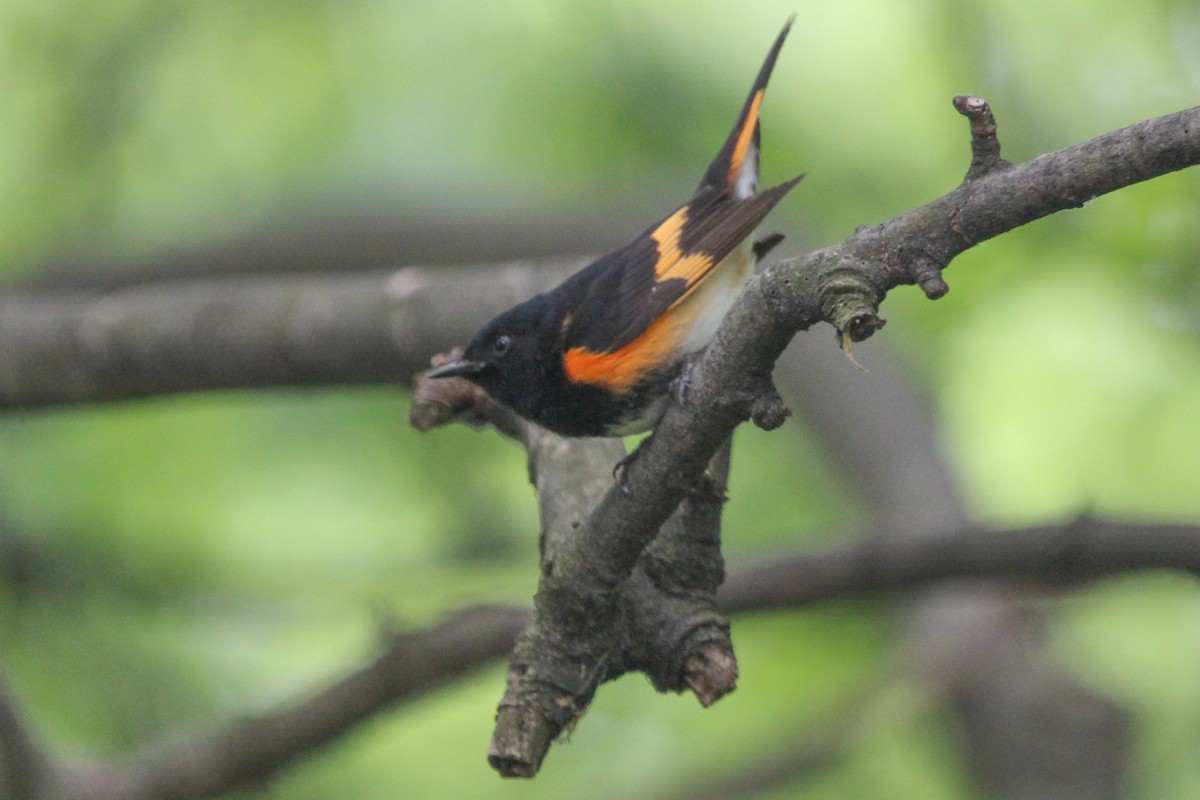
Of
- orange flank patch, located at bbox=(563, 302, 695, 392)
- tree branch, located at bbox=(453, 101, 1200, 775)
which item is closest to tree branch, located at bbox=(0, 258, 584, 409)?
orange flank patch, located at bbox=(563, 302, 695, 392)

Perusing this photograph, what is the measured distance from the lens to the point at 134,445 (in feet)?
19.7

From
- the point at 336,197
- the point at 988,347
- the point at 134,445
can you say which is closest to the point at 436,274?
the point at 336,197

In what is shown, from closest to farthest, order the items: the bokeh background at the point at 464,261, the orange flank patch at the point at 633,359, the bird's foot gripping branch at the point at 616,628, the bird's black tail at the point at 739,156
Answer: the bird's foot gripping branch at the point at 616,628
the orange flank patch at the point at 633,359
the bird's black tail at the point at 739,156
the bokeh background at the point at 464,261

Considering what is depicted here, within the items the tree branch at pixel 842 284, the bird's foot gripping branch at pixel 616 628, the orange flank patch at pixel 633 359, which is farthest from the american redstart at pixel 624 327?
the tree branch at pixel 842 284

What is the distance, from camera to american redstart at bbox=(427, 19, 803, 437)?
2.80 m

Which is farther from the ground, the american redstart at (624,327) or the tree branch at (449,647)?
the american redstart at (624,327)

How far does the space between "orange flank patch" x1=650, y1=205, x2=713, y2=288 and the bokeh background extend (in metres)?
2.36

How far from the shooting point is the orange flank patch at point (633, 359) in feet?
9.16

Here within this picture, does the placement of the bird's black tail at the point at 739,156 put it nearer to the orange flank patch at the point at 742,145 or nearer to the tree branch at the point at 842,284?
the orange flank patch at the point at 742,145

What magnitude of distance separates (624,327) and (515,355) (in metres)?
0.39

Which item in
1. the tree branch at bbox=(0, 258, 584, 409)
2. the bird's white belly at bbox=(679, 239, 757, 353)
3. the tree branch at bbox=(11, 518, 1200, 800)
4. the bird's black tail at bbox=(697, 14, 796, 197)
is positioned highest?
the bird's black tail at bbox=(697, 14, 796, 197)

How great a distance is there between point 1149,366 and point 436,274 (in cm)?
322

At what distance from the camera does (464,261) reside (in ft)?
19.8

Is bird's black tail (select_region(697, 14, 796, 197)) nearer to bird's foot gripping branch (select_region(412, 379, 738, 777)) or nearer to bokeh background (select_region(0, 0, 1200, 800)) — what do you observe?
bird's foot gripping branch (select_region(412, 379, 738, 777))
